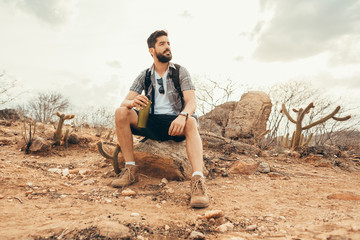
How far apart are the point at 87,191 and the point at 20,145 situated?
11.2 ft

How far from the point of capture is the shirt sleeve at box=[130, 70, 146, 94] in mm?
3434

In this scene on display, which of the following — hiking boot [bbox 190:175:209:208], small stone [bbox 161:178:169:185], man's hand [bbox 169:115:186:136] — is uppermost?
man's hand [bbox 169:115:186:136]

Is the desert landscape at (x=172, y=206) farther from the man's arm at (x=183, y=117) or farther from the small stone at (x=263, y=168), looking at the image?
the man's arm at (x=183, y=117)

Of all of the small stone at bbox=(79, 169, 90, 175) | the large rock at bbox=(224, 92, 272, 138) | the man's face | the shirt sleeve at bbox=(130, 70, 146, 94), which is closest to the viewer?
the man's face

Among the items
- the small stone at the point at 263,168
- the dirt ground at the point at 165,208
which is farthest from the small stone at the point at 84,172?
the small stone at the point at 263,168

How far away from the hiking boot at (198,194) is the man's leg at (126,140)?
3.21ft

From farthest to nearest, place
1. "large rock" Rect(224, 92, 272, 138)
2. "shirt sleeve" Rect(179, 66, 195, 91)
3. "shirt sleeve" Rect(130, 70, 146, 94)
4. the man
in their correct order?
"large rock" Rect(224, 92, 272, 138), "shirt sleeve" Rect(130, 70, 146, 94), "shirt sleeve" Rect(179, 66, 195, 91), the man

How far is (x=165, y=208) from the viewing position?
2.33m

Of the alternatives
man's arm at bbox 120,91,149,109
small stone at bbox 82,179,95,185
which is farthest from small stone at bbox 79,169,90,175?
man's arm at bbox 120,91,149,109

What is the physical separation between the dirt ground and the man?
47cm

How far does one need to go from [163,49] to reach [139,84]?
2.01 ft

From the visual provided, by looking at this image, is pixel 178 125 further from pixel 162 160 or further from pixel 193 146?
pixel 162 160

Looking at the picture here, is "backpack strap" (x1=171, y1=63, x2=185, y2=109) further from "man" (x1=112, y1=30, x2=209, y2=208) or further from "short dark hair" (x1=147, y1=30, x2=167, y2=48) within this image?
"short dark hair" (x1=147, y1=30, x2=167, y2=48)

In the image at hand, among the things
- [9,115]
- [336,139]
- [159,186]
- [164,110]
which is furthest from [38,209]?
[336,139]
